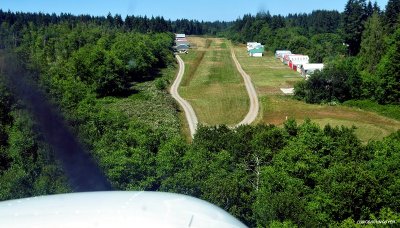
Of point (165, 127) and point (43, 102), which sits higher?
point (43, 102)

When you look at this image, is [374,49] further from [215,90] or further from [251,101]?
[215,90]

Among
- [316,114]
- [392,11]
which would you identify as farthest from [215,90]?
[392,11]

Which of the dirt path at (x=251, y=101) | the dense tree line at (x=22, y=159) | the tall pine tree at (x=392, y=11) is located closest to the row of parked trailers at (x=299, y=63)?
the dirt path at (x=251, y=101)

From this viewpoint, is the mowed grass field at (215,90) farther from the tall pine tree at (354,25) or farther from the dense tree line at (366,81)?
the tall pine tree at (354,25)

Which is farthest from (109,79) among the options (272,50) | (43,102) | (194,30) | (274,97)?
(194,30)

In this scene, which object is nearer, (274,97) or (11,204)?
(11,204)

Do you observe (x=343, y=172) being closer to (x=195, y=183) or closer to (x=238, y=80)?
(x=195, y=183)

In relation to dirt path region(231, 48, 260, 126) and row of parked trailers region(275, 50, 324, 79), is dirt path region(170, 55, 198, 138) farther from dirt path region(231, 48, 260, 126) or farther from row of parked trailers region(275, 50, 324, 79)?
row of parked trailers region(275, 50, 324, 79)
